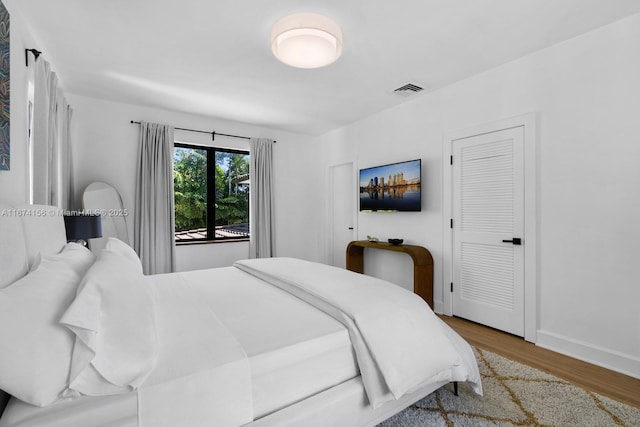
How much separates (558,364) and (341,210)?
3.35m

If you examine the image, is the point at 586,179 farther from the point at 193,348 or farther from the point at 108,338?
the point at 108,338

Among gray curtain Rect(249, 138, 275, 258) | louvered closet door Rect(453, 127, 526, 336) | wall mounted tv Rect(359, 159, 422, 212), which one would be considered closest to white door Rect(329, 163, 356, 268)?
wall mounted tv Rect(359, 159, 422, 212)

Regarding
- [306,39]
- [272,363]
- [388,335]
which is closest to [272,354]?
[272,363]

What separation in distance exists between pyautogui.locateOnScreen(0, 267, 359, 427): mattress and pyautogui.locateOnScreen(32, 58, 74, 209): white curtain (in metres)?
1.59

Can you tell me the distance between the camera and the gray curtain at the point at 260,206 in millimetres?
A: 4684

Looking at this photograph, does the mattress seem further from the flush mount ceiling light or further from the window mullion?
the window mullion

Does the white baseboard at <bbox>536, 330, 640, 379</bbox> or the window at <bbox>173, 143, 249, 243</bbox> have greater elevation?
the window at <bbox>173, 143, 249, 243</bbox>

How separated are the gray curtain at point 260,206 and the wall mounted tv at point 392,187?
149cm

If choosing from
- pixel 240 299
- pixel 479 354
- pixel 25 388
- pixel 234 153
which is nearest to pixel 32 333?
pixel 25 388

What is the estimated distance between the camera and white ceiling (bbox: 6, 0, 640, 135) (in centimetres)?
206

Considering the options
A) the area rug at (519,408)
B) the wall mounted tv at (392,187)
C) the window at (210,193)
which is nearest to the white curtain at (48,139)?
the window at (210,193)

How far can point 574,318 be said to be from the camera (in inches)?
95.5

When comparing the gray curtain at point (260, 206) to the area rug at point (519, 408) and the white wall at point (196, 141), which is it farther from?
the area rug at point (519, 408)

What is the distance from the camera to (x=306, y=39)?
7.04 ft
